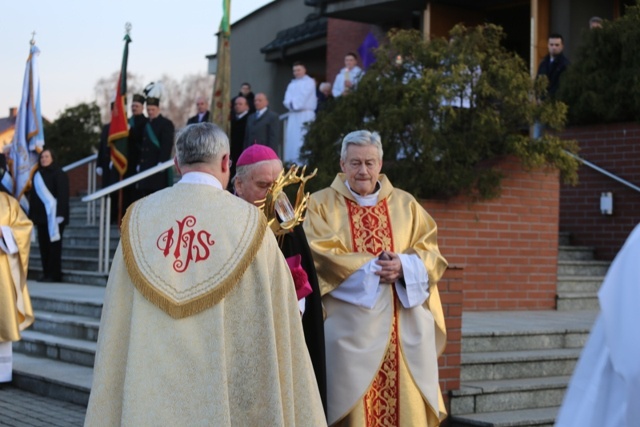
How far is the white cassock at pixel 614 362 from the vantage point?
2.81 metres

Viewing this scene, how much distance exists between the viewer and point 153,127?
14.4m

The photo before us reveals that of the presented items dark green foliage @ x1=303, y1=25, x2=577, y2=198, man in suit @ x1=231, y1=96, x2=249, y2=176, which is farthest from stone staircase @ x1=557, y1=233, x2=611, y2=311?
man in suit @ x1=231, y1=96, x2=249, y2=176

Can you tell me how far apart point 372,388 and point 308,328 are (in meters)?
0.79

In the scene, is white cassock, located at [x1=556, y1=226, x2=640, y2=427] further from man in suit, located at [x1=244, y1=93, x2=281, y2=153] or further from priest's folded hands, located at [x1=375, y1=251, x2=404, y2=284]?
man in suit, located at [x1=244, y1=93, x2=281, y2=153]

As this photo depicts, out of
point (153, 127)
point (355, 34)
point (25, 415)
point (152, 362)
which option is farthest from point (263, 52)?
point (152, 362)

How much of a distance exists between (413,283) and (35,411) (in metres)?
4.01

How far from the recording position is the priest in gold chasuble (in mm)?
6316

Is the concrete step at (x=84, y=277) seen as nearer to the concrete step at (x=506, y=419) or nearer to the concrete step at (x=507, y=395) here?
the concrete step at (x=507, y=395)

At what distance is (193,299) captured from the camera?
4.59 m

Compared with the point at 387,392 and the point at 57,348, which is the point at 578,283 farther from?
the point at 387,392

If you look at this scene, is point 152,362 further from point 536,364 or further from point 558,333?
point 558,333

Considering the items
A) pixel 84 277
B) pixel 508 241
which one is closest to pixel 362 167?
pixel 508 241

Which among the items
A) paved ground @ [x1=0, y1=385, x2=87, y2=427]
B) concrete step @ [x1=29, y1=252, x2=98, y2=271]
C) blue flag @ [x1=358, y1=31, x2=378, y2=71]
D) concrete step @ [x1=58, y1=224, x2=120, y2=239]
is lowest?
paved ground @ [x1=0, y1=385, x2=87, y2=427]

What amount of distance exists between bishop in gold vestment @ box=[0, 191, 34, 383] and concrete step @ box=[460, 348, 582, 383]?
13.6 feet
